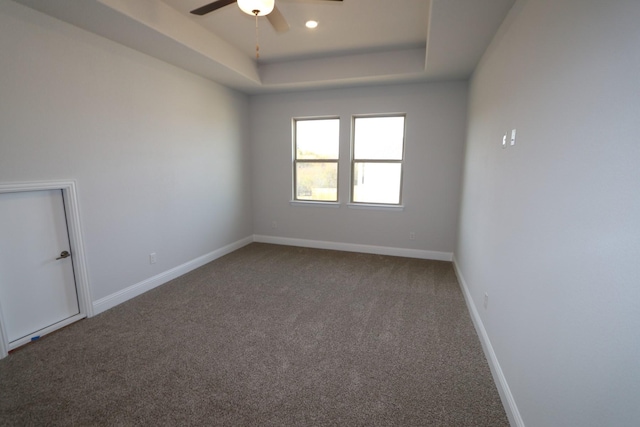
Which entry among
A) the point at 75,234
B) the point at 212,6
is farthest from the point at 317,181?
the point at 75,234

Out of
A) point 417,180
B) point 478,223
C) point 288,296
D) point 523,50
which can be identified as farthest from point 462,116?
point 288,296

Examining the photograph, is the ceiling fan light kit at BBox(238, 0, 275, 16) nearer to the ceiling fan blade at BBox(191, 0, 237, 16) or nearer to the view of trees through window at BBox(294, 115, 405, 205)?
the ceiling fan blade at BBox(191, 0, 237, 16)

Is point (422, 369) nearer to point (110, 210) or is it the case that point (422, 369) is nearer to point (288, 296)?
point (288, 296)

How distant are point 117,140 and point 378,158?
11.6 feet

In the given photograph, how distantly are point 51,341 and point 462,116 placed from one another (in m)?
5.30

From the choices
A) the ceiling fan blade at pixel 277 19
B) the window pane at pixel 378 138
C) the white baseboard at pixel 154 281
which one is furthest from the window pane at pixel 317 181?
the ceiling fan blade at pixel 277 19

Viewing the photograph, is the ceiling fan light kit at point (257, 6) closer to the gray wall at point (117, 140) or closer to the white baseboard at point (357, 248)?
the gray wall at point (117, 140)

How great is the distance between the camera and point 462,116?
4.14 metres

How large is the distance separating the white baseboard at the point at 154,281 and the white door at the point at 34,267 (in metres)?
0.23

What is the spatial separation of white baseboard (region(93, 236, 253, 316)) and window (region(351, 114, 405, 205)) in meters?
→ 2.46

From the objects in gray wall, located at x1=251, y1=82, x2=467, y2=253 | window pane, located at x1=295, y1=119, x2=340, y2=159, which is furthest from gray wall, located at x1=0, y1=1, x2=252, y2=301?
window pane, located at x1=295, y1=119, x2=340, y2=159

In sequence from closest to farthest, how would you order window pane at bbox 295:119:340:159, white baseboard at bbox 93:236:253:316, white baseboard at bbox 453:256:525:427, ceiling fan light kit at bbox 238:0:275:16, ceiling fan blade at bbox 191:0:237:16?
white baseboard at bbox 453:256:525:427, ceiling fan light kit at bbox 238:0:275:16, ceiling fan blade at bbox 191:0:237:16, white baseboard at bbox 93:236:253:316, window pane at bbox 295:119:340:159

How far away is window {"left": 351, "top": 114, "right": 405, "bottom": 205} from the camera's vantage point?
4609 mm

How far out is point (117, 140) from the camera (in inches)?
118
